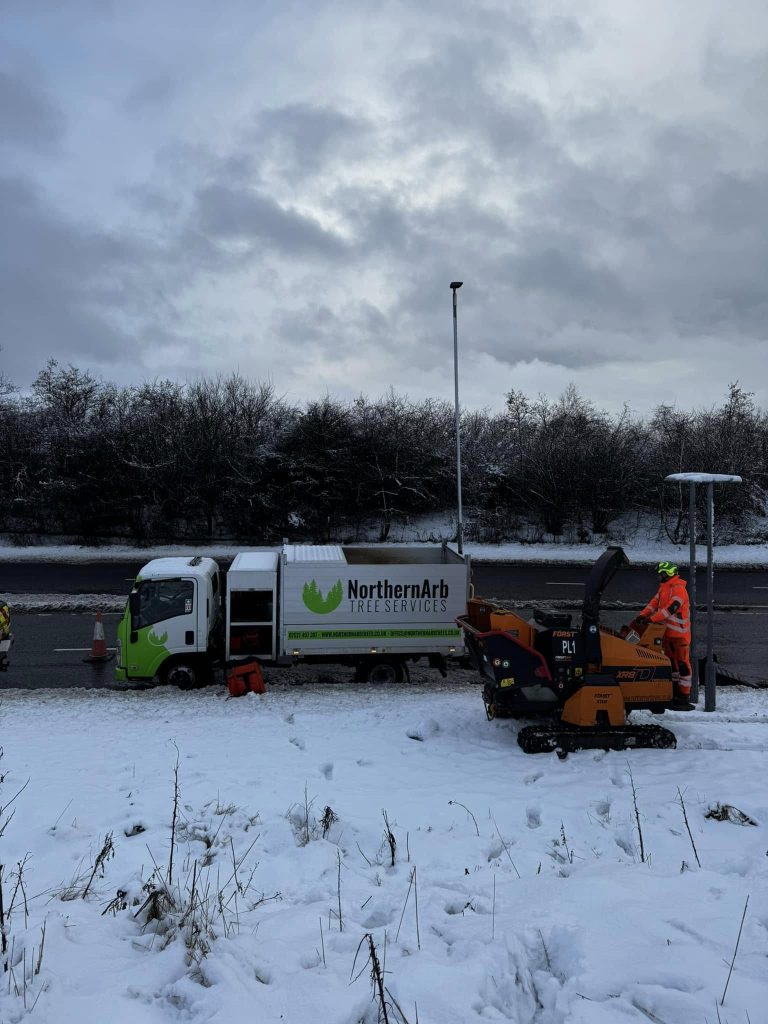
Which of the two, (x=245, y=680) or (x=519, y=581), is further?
(x=519, y=581)

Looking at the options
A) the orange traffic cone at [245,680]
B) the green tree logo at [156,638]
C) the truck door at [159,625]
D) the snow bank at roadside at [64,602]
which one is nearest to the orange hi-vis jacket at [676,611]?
the orange traffic cone at [245,680]

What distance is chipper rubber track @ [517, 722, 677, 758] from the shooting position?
796 cm

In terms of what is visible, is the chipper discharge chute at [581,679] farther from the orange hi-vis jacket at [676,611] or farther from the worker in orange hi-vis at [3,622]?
the worker in orange hi-vis at [3,622]

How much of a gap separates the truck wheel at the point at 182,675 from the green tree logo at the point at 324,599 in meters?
2.27

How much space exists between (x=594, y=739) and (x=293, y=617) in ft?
17.7

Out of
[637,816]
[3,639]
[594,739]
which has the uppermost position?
[3,639]

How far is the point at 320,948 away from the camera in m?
3.91

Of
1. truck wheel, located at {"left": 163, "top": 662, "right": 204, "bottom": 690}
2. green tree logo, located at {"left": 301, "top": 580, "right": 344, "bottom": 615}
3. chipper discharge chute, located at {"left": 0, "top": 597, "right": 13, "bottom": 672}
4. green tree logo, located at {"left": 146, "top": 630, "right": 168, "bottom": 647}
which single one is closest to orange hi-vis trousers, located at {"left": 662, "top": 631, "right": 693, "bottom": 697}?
green tree logo, located at {"left": 301, "top": 580, "right": 344, "bottom": 615}

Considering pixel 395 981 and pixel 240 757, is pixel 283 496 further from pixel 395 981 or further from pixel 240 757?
pixel 395 981

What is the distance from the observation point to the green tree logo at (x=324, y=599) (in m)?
11.5

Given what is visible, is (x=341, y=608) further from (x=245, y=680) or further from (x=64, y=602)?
(x=64, y=602)

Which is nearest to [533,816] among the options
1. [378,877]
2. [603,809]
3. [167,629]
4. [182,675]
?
[603,809]

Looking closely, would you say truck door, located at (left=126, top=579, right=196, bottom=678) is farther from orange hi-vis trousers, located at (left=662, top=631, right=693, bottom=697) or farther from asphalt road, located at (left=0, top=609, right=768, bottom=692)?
orange hi-vis trousers, located at (left=662, top=631, right=693, bottom=697)

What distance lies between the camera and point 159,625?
1128cm
